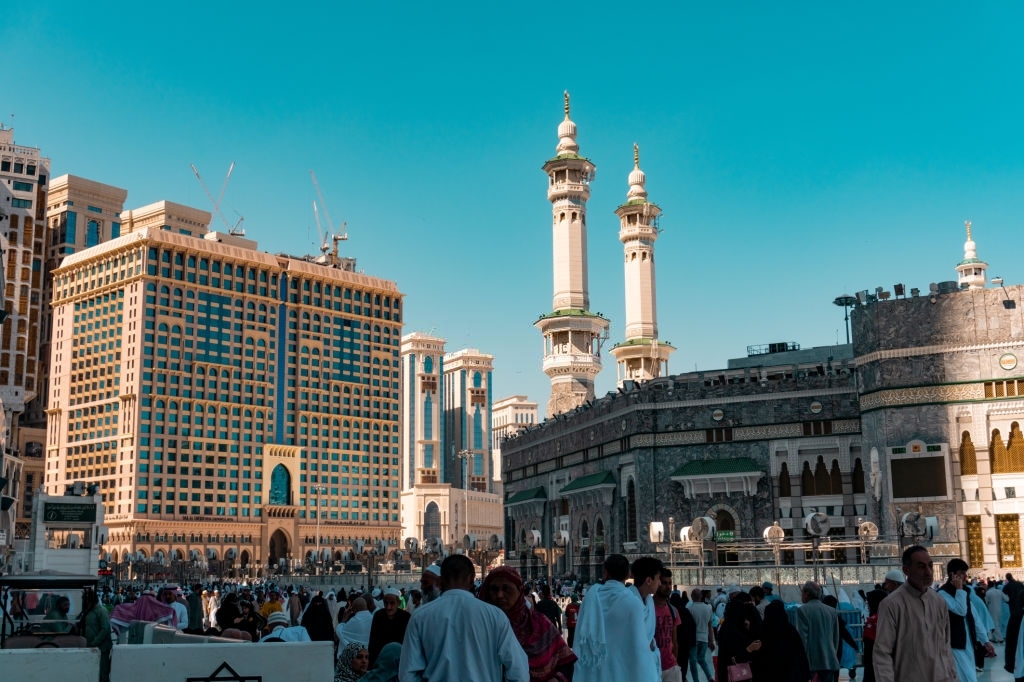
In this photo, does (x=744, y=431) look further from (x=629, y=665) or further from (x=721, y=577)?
(x=629, y=665)

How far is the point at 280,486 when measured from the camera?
12400 centimetres

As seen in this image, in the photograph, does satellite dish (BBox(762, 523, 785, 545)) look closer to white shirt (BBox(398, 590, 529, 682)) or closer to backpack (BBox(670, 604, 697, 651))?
backpack (BBox(670, 604, 697, 651))

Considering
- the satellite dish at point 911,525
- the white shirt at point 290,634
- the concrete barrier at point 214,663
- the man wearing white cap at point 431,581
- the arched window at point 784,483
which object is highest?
the arched window at point 784,483

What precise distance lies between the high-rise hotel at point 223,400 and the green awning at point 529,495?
48727 mm

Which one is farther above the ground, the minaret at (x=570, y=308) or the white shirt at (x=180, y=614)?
the minaret at (x=570, y=308)

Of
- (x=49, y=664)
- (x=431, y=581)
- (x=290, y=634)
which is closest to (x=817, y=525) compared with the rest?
(x=431, y=581)

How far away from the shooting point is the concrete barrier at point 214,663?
6742 mm

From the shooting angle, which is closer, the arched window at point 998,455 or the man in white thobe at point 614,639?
the man in white thobe at point 614,639

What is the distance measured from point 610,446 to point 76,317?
8792cm

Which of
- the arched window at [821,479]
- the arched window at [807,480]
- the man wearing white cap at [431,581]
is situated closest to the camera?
the man wearing white cap at [431,581]

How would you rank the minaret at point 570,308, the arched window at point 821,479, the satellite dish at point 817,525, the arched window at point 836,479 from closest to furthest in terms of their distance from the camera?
1. the satellite dish at point 817,525
2. the arched window at point 836,479
3. the arched window at point 821,479
4. the minaret at point 570,308

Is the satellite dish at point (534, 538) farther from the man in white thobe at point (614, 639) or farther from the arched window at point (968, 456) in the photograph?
the man in white thobe at point (614, 639)

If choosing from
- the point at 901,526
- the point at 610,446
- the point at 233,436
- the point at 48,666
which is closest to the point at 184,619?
the point at 48,666

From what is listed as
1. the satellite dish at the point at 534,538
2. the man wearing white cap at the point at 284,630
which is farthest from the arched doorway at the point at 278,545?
the man wearing white cap at the point at 284,630
